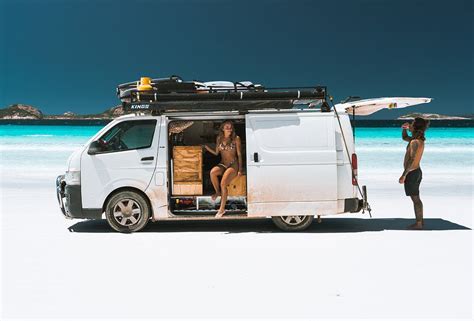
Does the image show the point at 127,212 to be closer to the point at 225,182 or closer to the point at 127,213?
the point at 127,213

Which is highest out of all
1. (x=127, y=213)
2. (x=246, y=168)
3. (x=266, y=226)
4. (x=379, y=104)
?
(x=379, y=104)

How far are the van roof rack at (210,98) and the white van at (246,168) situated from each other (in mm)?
16

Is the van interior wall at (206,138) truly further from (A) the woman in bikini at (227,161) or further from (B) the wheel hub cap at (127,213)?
(B) the wheel hub cap at (127,213)

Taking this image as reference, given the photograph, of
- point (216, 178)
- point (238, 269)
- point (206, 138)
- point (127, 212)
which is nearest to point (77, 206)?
point (127, 212)

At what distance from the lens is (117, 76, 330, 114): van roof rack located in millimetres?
9297

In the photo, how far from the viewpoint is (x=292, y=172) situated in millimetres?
9328

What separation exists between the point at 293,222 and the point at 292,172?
0.79 metres

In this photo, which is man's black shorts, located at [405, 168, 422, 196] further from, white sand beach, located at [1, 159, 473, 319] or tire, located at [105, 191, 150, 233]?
tire, located at [105, 191, 150, 233]

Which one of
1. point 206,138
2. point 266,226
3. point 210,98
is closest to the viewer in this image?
point 210,98

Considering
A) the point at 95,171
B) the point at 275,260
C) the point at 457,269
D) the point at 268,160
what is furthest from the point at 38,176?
the point at 457,269

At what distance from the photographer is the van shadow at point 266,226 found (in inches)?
384

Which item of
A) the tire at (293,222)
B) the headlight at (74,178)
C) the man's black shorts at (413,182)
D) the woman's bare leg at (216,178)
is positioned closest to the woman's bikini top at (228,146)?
the woman's bare leg at (216,178)

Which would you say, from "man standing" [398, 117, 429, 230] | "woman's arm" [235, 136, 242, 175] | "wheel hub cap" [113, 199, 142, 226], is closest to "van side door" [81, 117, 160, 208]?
"wheel hub cap" [113, 199, 142, 226]

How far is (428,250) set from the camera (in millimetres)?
7984
